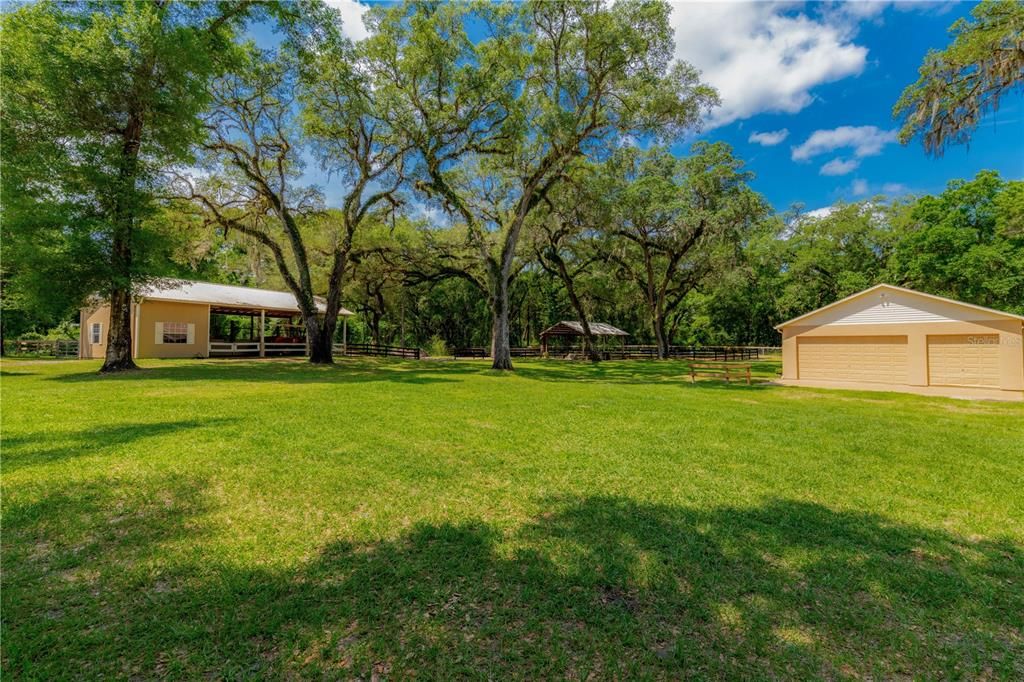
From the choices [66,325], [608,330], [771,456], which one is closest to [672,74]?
A: [771,456]

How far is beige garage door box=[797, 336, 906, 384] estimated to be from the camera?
1606 centimetres

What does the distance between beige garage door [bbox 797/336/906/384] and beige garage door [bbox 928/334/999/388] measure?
83 centimetres

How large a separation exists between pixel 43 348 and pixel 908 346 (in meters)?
43.6

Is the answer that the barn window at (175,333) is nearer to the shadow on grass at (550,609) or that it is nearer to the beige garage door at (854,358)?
the shadow on grass at (550,609)

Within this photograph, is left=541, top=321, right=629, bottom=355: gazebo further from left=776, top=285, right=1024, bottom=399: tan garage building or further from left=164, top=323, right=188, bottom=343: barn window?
left=164, top=323, right=188, bottom=343: barn window

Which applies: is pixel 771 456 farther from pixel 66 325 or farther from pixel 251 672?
pixel 66 325

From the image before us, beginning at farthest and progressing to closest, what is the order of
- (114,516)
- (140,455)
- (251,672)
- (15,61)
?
(15,61) < (140,455) < (114,516) < (251,672)

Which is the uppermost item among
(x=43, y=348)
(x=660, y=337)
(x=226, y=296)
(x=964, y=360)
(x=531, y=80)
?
(x=531, y=80)

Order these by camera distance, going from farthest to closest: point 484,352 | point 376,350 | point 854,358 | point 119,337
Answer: point 484,352 → point 376,350 → point 854,358 → point 119,337

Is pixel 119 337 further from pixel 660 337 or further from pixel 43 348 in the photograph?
pixel 660 337

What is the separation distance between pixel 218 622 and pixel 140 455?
12.9 feet

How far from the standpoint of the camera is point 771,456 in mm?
6074

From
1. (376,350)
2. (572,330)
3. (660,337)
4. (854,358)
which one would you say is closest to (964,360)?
(854,358)

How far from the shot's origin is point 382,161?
19.1m
